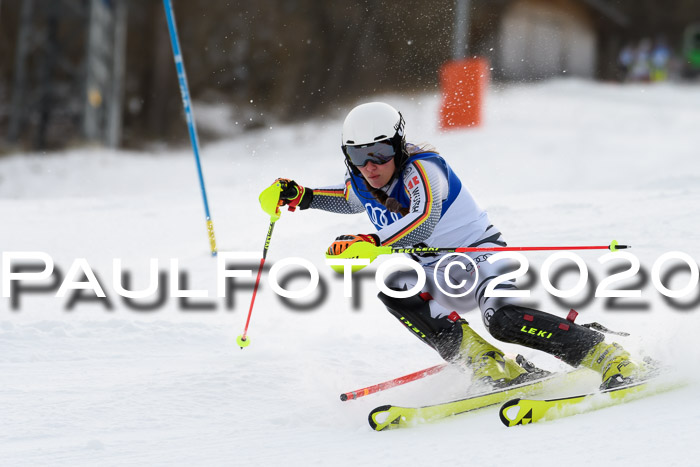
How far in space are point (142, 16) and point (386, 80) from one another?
756cm

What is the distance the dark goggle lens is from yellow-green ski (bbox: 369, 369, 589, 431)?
1.02m

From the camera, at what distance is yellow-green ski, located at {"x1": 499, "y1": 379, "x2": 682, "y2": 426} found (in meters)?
3.33

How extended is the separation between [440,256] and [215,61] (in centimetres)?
2208

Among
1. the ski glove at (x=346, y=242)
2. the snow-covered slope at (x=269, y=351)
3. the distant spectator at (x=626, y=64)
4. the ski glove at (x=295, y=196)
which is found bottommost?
the snow-covered slope at (x=269, y=351)

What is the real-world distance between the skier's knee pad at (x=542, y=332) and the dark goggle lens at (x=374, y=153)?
2.64 feet

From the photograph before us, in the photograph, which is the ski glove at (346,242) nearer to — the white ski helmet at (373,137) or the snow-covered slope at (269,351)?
the white ski helmet at (373,137)

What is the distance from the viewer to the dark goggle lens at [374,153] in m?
3.61

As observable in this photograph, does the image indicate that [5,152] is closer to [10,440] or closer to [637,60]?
[10,440]

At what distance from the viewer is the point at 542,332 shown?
3633 millimetres

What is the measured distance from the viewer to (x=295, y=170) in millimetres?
12094

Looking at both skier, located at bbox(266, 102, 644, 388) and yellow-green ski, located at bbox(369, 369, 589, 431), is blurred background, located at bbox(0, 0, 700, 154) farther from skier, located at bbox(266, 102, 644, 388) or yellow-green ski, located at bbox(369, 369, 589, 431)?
yellow-green ski, located at bbox(369, 369, 589, 431)

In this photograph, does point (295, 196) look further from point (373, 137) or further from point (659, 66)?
point (659, 66)

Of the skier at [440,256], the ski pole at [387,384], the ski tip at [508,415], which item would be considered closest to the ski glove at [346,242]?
the skier at [440,256]

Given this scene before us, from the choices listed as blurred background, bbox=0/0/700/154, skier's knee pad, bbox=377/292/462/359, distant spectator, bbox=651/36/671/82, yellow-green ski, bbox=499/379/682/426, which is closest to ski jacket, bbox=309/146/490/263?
skier's knee pad, bbox=377/292/462/359
